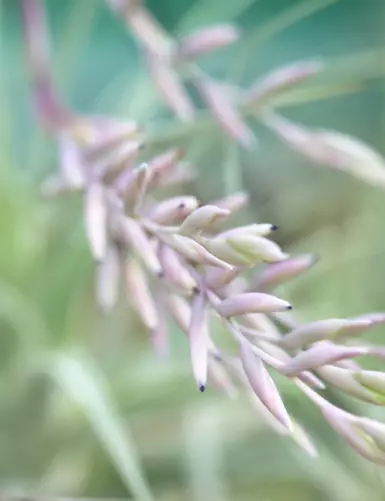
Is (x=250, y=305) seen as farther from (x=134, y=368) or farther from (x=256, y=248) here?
(x=134, y=368)

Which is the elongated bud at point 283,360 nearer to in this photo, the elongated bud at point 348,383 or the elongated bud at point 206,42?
the elongated bud at point 348,383

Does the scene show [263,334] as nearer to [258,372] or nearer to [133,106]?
[258,372]

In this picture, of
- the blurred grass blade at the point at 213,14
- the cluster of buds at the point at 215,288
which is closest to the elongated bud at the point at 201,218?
the cluster of buds at the point at 215,288

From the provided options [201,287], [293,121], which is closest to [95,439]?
[201,287]

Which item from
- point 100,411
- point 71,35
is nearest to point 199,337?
point 100,411

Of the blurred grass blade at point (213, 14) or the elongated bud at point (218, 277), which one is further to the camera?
the blurred grass blade at point (213, 14)

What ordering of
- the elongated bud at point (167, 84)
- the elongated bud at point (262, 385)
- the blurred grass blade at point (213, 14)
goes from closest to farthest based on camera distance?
the elongated bud at point (262, 385)
the elongated bud at point (167, 84)
the blurred grass blade at point (213, 14)

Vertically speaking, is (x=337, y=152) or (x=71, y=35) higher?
(x=71, y=35)
